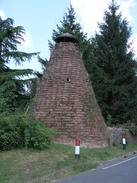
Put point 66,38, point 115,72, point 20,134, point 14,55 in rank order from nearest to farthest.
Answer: point 20,134 < point 66,38 < point 14,55 < point 115,72

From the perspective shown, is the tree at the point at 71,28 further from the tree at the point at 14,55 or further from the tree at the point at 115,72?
the tree at the point at 14,55

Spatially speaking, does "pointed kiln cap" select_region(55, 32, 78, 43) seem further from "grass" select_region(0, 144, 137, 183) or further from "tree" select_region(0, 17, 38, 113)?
"grass" select_region(0, 144, 137, 183)

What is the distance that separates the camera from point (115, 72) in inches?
913

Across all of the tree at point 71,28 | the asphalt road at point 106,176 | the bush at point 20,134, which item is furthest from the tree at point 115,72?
the asphalt road at point 106,176

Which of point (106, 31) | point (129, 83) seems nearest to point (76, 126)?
point (129, 83)

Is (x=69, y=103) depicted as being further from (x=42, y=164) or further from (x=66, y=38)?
(x=42, y=164)

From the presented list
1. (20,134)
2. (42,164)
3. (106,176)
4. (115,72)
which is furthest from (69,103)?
(115,72)

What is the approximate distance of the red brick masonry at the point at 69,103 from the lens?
1259 cm

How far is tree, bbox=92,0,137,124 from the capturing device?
72.2ft

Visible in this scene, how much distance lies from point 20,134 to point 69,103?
158 inches

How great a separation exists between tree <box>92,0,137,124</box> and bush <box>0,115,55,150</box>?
12897 millimetres

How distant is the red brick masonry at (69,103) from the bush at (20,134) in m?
2.49

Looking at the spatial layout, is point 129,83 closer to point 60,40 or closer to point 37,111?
point 60,40

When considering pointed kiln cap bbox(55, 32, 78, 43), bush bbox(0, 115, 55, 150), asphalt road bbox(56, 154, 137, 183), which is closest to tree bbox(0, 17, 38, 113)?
pointed kiln cap bbox(55, 32, 78, 43)
